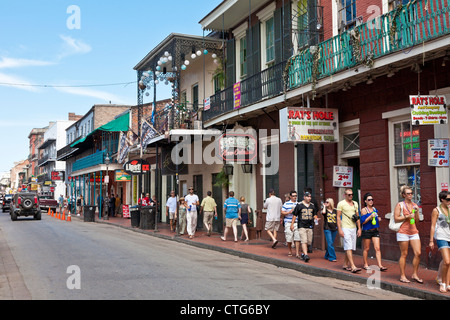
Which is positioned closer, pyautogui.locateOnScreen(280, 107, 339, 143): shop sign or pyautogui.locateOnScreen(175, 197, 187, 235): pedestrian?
pyautogui.locateOnScreen(280, 107, 339, 143): shop sign

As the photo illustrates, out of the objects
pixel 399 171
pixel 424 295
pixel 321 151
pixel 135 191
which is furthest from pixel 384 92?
pixel 135 191

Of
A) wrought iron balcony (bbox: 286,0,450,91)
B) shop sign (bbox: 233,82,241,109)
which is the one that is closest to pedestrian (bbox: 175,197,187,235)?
shop sign (bbox: 233,82,241,109)

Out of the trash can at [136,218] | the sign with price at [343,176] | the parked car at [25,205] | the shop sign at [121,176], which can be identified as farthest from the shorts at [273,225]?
the parked car at [25,205]

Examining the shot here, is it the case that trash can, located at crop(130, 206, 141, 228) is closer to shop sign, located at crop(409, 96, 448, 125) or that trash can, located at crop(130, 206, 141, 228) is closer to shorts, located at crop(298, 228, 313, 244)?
shorts, located at crop(298, 228, 313, 244)

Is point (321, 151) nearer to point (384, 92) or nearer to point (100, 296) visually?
point (384, 92)

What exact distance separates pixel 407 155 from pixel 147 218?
43.6 feet

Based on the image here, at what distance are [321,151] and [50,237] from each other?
10477mm

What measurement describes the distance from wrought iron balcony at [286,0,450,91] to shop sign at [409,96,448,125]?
1085 mm

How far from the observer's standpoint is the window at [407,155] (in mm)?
10516

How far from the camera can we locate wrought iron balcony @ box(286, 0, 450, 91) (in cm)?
906

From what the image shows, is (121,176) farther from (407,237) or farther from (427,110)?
(407,237)

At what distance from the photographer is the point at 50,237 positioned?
17.4 m

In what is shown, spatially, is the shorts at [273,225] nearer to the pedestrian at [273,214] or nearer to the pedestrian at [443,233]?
the pedestrian at [273,214]

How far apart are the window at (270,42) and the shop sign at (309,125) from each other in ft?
14.1
